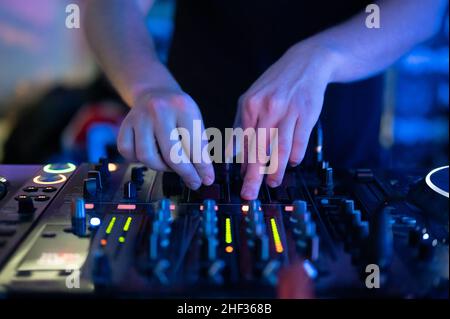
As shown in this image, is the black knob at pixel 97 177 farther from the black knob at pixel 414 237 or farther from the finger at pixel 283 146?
the black knob at pixel 414 237

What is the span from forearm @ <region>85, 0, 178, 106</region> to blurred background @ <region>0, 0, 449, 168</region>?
1.15 metres

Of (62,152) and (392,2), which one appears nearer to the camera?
(392,2)

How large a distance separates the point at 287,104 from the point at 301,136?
0.17 ft

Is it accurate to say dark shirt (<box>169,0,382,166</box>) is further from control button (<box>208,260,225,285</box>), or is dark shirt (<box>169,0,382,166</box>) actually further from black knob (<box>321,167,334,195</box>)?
control button (<box>208,260,225,285</box>)

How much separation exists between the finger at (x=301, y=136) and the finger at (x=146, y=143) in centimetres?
20

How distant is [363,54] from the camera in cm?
98

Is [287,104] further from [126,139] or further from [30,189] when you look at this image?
[30,189]

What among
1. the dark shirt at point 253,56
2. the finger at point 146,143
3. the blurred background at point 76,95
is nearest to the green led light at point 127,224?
the finger at point 146,143

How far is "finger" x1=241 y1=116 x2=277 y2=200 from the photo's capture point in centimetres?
83

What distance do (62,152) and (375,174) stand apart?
160 cm

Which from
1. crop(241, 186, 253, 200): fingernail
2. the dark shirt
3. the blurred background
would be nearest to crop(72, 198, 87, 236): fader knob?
crop(241, 186, 253, 200): fingernail

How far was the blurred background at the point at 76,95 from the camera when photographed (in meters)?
2.30

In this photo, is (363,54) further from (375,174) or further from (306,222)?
(306,222)
